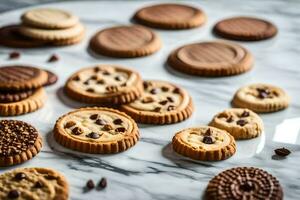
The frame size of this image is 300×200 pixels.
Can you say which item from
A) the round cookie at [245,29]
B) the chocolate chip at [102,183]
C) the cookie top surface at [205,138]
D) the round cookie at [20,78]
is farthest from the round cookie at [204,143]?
the round cookie at [245,29]

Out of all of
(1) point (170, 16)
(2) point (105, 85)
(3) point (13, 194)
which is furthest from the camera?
(1) point (170, 16)

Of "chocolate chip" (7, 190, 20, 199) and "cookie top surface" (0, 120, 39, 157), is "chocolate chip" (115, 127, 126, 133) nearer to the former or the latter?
"cookie top surface" (0, 120, 39, 157)

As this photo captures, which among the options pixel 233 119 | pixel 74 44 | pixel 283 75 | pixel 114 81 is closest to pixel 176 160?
pixel 233 119

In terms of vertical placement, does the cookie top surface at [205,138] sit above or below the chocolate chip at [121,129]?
above

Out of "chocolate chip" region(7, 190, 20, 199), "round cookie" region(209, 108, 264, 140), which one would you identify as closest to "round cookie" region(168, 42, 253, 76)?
"round cookie" region(209, 108, 264, 140)

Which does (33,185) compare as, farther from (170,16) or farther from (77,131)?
(170,16)

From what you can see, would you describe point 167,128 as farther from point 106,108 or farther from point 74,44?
point 74,44

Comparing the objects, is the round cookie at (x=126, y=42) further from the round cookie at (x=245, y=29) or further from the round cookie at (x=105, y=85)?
the round cookie at (x=245, y=29)

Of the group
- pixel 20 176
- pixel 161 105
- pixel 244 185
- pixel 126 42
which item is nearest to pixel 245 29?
pixel 126 42
